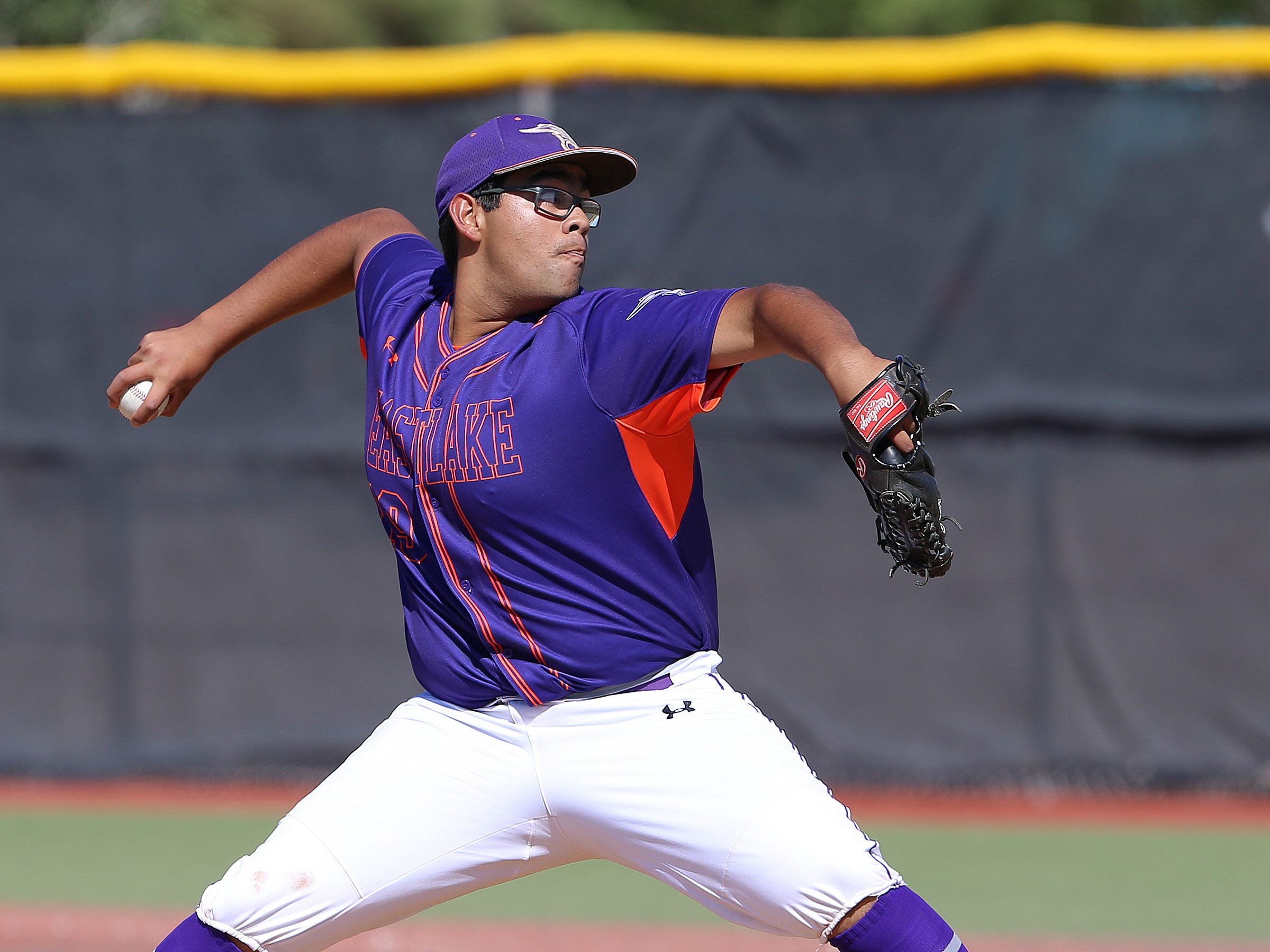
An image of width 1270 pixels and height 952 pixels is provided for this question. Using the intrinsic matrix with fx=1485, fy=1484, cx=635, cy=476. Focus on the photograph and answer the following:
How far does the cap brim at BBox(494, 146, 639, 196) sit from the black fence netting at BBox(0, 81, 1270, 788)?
10.0ft

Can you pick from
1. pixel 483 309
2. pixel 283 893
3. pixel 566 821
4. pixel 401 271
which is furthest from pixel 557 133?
pixel 283 893

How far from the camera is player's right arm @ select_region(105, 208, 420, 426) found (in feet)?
10.2

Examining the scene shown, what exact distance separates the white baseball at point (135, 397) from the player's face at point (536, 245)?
2.54ft

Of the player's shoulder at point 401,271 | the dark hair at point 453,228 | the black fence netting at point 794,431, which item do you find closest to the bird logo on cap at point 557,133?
the dark hair at point 453,228

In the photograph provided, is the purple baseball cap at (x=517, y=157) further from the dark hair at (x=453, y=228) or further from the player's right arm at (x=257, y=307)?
the player's right arm at (x=257, y=307)

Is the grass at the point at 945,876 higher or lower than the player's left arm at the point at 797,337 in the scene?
lower

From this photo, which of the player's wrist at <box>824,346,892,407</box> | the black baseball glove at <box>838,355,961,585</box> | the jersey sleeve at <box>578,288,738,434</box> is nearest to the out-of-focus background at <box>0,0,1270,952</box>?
the jersey sleeve at <box>578,288,738,434</box>

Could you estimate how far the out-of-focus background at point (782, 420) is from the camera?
6.06 metres

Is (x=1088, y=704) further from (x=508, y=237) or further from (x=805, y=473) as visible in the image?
(x=508, y=237)

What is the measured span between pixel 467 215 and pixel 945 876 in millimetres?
3169

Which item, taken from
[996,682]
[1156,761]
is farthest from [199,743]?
[1156,761]

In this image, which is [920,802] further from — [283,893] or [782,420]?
[283,893]

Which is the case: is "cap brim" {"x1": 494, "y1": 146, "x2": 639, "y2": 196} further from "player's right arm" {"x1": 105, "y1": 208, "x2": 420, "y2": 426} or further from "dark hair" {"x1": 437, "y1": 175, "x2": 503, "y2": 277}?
"player's right arm" {"x1": 105, "y1": 208, "x2": 420, "y2": 426}

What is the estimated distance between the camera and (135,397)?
10.2 ft
